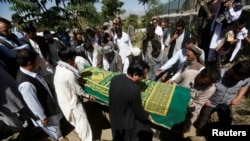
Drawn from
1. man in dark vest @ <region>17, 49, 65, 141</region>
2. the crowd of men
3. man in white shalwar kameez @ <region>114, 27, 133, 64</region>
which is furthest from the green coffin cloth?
man in white shalwar kameez @ <region>114, 27, 133, 64</region>

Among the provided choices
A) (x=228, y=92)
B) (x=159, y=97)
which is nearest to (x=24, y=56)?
(x=159, y=97)

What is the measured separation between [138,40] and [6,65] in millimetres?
11295

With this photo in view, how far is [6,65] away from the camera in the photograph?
11.9 feet

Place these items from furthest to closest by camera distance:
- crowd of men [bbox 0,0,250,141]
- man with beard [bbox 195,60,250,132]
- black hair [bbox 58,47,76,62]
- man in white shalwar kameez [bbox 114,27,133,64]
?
1. man in white shalwar kameez [bbox 114,27,133,64]
2. black hair [bbox 58,47,76,62]
3. man with beard [bbox 195,60,250,132]
4. crowd of men [bbox 0,0,250,141]

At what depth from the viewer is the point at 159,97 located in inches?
128

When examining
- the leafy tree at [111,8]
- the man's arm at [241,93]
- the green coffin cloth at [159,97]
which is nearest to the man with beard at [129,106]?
→ the green coffin cloth at [159,97]

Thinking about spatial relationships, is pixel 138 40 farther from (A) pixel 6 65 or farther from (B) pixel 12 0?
(A) pixel 6 65

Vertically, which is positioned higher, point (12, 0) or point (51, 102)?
point (12, 0)

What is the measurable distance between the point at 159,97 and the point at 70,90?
1362mm

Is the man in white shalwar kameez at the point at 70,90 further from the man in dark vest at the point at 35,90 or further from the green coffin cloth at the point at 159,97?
the green coffin cloth at the point at 159,97

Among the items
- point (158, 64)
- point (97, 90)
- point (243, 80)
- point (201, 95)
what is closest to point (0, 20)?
point (97, 90)

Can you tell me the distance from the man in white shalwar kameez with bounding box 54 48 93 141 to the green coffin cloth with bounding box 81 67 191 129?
0.96 ft

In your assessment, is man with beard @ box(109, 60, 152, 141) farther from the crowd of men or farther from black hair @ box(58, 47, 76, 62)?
black hair @ box(58, 47, 76, 62)

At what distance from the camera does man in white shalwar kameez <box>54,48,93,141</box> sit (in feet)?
9.68
